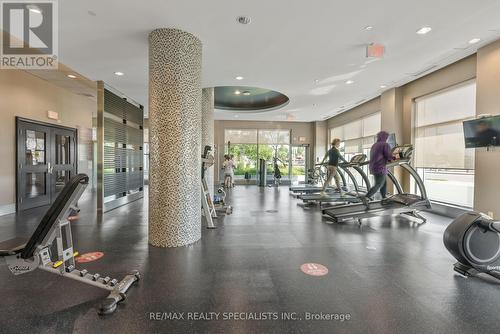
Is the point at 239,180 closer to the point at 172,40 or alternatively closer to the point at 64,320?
the point at 172,40

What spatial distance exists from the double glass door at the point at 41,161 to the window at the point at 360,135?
10079 millimetres

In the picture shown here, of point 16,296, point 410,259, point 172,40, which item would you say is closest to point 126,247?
point 16,296

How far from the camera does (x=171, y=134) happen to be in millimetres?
3570

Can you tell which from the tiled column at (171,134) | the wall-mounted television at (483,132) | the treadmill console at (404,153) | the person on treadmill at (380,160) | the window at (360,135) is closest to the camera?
the tiled column at (171,134)

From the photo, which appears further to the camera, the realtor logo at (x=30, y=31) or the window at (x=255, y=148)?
the window at (x=255, y=148)

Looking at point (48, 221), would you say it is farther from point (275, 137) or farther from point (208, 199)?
point (275, 137)

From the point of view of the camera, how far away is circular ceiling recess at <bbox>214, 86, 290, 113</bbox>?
9.34 meters

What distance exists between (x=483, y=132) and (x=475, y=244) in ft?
9.47

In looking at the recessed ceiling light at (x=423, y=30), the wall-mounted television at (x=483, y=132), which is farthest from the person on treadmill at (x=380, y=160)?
the recessed ceiling light at (x=423, y=30)

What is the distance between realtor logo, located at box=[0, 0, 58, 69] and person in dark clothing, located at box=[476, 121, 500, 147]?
6973 mm

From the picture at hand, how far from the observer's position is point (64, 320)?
196 cm

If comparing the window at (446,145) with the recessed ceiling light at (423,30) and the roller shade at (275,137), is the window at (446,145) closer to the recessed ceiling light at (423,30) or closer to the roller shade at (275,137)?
the recessed ceiling light at (423,30)

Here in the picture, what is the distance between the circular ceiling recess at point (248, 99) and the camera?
934 cm

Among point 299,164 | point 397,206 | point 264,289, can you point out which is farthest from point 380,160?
point 299,164
